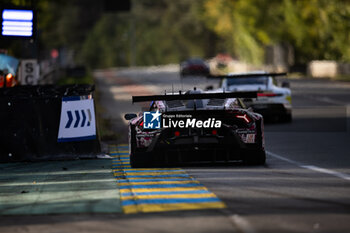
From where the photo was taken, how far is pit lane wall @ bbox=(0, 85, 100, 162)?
60.2ft

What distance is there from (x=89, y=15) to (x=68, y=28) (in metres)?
7.88

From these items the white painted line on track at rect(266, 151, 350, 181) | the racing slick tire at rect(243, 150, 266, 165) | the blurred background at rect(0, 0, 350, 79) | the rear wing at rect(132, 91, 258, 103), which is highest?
the blurred background at rect(0, 0, 350, 79)

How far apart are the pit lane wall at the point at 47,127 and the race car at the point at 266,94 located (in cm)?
712

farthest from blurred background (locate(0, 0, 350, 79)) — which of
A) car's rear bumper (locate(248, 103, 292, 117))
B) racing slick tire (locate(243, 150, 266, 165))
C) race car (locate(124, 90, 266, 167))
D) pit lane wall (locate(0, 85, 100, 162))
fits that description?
racing slick tire (locate(243, 150, 266, 165))

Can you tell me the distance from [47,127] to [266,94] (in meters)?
8.48

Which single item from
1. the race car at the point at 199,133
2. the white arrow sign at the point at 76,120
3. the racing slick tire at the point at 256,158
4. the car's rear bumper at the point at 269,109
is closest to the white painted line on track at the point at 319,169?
Result: the racing slick tire at the point at 256,158

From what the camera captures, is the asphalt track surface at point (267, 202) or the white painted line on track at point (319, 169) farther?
the white painted line on track at point (319, 169)

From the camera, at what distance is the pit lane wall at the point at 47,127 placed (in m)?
18.4

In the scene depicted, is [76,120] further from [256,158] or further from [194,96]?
[256,158]

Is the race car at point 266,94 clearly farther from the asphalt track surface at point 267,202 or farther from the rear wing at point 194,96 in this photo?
the rear wing at point 194,96

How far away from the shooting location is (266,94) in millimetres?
25500

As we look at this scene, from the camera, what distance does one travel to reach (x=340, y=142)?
2066 cm

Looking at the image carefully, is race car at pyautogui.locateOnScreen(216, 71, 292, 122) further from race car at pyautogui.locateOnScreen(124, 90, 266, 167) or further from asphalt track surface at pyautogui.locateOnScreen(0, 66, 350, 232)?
race car at pyautogui.locateOnScreen(124, 90, 266, 167)

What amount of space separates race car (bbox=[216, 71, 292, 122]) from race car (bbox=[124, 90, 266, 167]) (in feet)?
30.9
